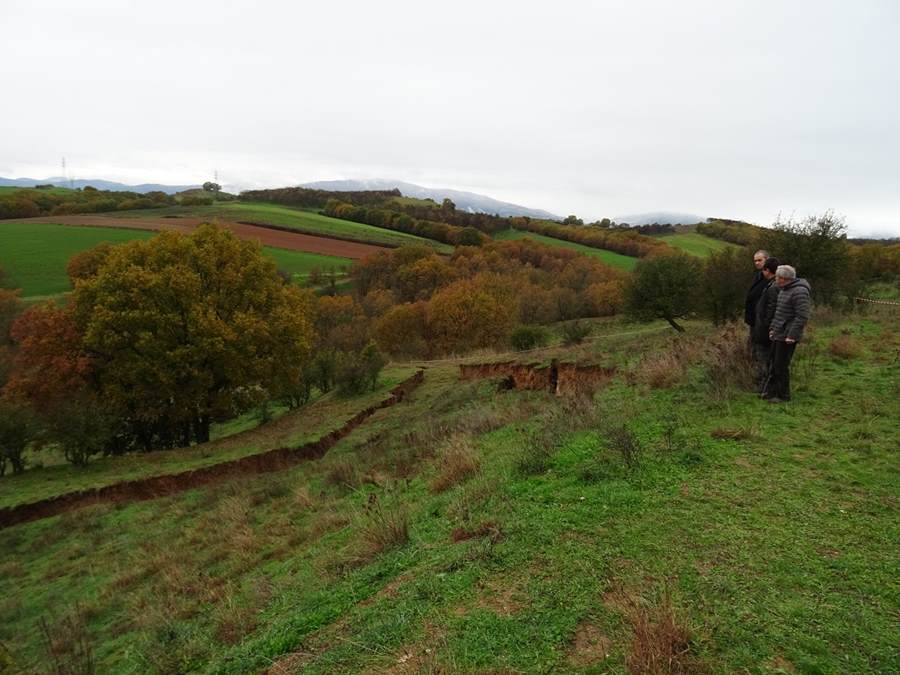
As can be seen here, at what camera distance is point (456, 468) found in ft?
25.9

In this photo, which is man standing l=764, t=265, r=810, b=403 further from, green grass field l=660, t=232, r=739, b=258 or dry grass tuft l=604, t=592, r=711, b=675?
green grass field l=660, t=232, r=739, b=258

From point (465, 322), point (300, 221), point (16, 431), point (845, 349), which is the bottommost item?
point (16, 431)

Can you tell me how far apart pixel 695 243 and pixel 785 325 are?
96.0m

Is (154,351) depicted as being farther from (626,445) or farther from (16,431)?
(626,445)

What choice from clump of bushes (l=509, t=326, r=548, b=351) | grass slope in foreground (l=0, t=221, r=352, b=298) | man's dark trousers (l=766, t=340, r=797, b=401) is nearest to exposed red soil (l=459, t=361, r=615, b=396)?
man's dark trousers (l=766, t=340, r=797, b=401)

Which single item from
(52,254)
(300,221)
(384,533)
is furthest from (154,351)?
(300,221)

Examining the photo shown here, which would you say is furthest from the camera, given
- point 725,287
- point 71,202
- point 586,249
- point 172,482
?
point 586,249

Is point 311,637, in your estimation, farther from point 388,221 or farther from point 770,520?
point 388,221

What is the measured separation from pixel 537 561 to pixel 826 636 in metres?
2.09

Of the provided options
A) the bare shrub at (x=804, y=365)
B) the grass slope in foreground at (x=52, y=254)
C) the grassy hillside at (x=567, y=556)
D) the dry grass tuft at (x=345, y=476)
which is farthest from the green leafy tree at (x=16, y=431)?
the grass slope in foreground at (x=52, y=254)

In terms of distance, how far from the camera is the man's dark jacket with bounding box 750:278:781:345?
8.13 meters

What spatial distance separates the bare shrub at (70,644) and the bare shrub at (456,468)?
4.54 metres

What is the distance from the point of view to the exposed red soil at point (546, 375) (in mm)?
14758

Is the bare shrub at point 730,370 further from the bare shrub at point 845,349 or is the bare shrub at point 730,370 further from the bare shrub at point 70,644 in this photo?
the bare shrub at point 70,644
